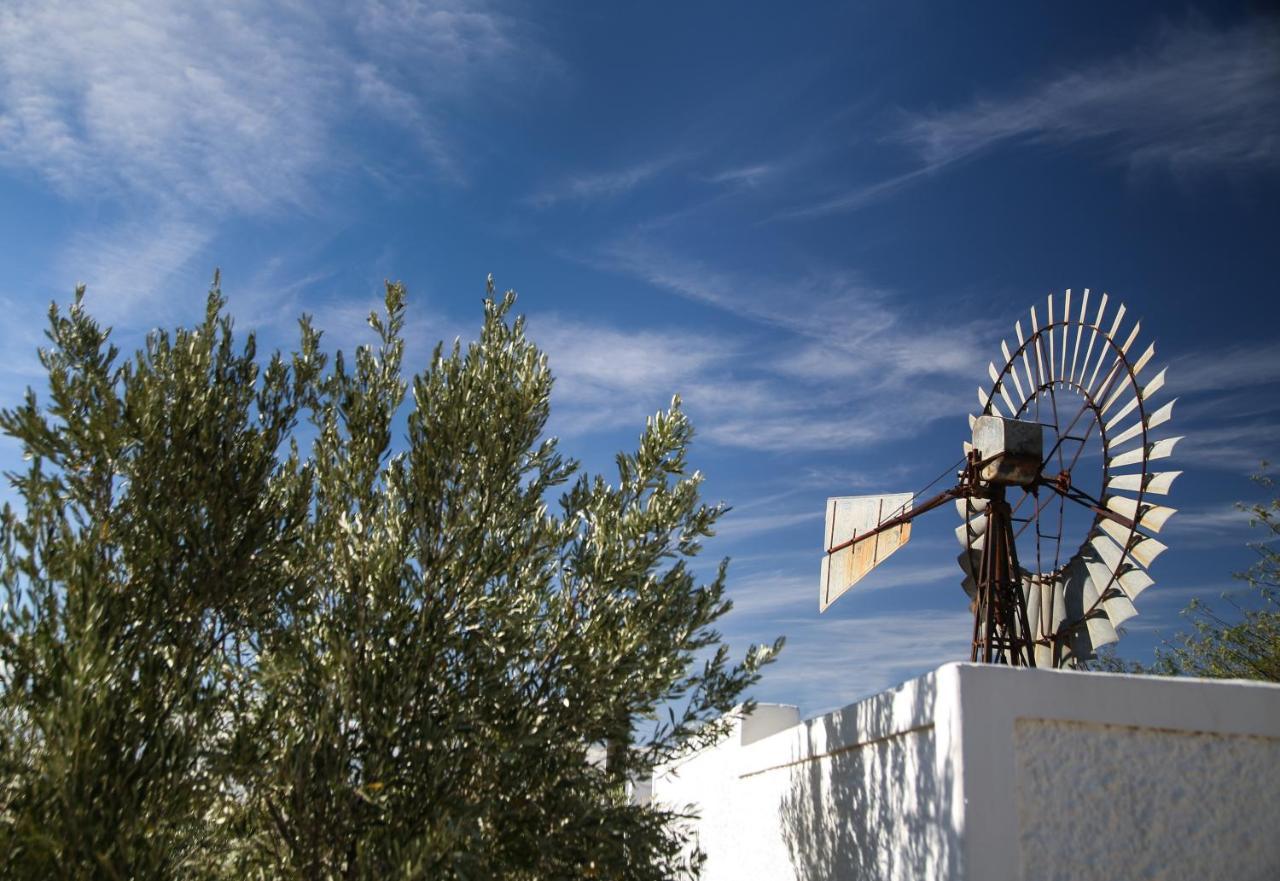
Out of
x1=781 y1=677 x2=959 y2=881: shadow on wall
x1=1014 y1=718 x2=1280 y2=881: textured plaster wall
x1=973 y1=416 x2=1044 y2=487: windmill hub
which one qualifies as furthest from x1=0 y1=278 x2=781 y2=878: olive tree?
x1=973 y1=416 x2=1044 y2=487: windmill hub

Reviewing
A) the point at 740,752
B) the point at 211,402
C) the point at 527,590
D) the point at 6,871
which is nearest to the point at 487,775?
the point at 527,590

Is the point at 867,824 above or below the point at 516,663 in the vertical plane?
below

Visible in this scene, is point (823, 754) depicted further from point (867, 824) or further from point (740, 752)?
point (740, 752)

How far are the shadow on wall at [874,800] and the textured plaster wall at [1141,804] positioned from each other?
0.56 m

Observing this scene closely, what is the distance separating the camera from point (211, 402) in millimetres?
7074

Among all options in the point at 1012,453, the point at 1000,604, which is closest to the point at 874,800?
the point at 1000,604

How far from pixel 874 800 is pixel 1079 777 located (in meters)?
1.62

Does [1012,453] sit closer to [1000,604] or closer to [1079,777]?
[1000,604]

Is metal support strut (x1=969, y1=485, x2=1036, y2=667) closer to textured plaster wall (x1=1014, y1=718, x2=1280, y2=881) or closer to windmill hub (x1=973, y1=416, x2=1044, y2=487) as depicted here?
windmill hub (x1=973, y1=416, x2=1044, y2=487)

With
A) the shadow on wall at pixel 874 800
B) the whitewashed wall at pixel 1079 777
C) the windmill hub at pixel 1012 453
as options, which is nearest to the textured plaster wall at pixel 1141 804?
the whitewashed wall at pixel 1079 777

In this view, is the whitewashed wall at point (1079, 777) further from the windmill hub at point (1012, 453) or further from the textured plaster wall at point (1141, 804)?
the windmill hub at point (1012, 453)

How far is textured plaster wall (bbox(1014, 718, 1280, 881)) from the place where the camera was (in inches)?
236

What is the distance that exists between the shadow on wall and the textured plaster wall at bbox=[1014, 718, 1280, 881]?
559 millimetres

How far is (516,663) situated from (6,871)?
3228 millimetres
